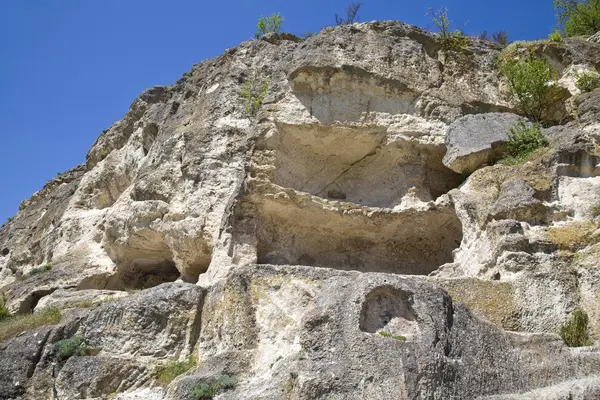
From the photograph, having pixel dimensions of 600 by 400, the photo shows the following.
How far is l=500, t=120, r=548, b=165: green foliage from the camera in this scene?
1254 cm

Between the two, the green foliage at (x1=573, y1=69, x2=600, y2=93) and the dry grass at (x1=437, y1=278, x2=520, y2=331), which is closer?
the dry grass at (x1=437, y1=278, x2=520, y2=331)

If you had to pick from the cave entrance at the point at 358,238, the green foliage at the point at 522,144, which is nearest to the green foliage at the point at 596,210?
the green foliage at the point at 522,144

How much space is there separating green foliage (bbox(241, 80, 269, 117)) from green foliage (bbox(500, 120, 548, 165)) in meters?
5.36

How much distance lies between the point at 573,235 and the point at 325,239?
5204 millimetres

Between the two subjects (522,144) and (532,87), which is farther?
(532,87)

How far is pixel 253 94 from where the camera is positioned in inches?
622

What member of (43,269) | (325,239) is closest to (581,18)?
(325,239)

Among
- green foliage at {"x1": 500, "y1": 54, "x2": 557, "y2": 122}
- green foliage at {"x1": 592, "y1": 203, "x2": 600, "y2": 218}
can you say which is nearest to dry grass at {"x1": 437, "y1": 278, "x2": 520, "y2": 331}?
green foliage at {"x1": 592, "y1": 203, "x2": 600, "y2": 218}

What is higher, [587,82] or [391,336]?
[587,82]

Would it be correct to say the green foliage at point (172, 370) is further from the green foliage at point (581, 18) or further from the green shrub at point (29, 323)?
the green foliage at point (581, 18)

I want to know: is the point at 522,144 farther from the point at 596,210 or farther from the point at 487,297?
the point at 487,297

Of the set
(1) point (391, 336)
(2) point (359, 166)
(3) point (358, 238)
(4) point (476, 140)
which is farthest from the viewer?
(2) point (359, 166)

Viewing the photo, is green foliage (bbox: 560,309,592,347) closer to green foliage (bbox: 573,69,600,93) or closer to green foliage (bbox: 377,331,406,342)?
green foliage (bbox: 377,331,406,342)

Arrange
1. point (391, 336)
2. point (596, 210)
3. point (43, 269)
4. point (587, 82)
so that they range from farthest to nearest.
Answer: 1. point (43, 269)
2. point (587, 82)
3. point (596, 210)
4. point (391, 336)
